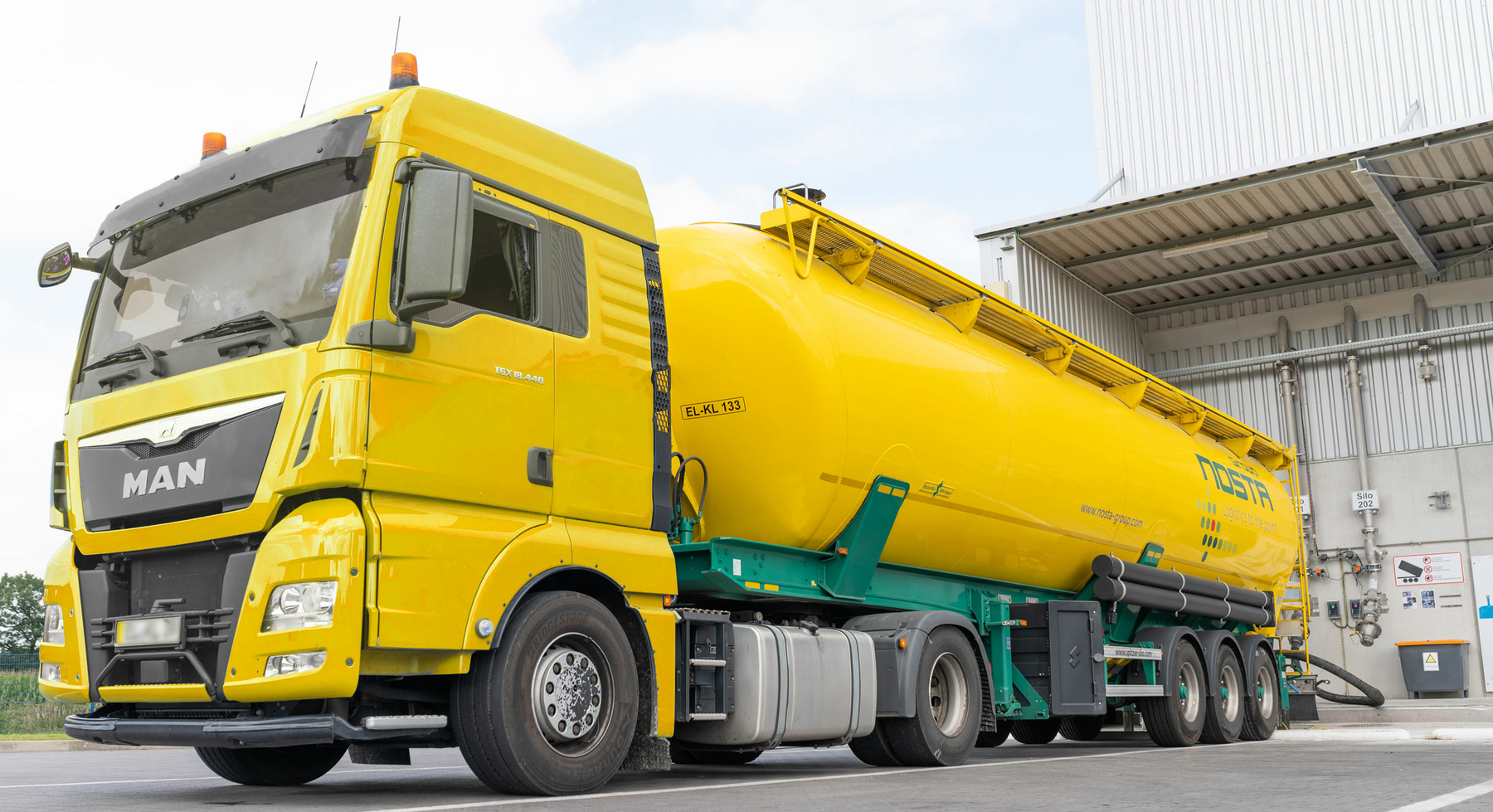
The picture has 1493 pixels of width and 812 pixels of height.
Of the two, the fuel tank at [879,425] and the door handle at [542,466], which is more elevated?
the fuel tank at [879,425]

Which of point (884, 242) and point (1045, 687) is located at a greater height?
point (884, 242)

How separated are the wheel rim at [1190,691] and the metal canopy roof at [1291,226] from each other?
7.59 metres

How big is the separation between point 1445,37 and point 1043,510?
1344cm

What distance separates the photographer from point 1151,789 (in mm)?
6789

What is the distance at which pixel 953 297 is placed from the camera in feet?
32.7

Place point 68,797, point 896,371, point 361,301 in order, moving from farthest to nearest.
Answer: point 896,371 → point 68,797 → point 361,301

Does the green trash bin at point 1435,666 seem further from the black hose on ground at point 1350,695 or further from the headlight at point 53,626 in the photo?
the headlight at point 53,626

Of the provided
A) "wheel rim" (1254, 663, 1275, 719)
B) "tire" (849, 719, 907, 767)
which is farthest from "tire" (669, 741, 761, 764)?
"wheel rim" (1254, 663, 1275, 719)

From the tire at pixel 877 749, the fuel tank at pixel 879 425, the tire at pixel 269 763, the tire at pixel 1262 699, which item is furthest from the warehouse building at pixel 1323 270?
the tire at pixel 269 763

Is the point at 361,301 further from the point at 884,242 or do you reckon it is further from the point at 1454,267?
the point at 1454,267

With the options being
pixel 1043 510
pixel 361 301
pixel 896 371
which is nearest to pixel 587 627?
pixel 361 301

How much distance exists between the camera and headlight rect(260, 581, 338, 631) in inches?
203

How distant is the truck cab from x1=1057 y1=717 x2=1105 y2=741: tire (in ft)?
28.3

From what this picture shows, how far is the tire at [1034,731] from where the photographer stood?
1369 cm
